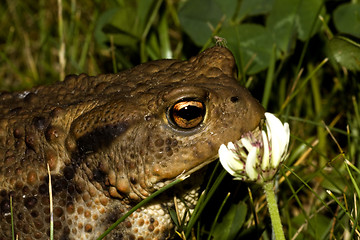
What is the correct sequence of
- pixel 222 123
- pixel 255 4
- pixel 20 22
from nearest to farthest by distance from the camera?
pixel 222 123, pixel 255 4, pixel 20 22

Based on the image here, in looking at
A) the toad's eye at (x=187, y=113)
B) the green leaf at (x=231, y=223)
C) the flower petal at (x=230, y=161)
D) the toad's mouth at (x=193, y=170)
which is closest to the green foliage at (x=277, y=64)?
the green leaf at (x=231, y=223)

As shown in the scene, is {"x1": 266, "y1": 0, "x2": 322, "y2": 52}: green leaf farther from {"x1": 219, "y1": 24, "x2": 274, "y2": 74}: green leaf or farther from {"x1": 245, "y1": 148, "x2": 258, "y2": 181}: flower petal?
{"x1": 245, "y1": 148, "x2": 258, "y2": 181}: flower petal

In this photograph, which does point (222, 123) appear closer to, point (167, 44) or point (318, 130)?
point (318, 130)

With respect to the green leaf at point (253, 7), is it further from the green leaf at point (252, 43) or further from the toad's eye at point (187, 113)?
the toad's eye at point (187, 113)

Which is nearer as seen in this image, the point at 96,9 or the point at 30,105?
the point at 30,105

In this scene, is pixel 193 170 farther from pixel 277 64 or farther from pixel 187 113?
pixel 277 64

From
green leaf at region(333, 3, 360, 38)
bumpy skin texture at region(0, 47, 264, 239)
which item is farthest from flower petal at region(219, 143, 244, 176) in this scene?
green leaf at region(333, 3, 360, 38)

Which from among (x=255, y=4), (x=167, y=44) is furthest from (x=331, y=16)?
(x=167, y=44)
